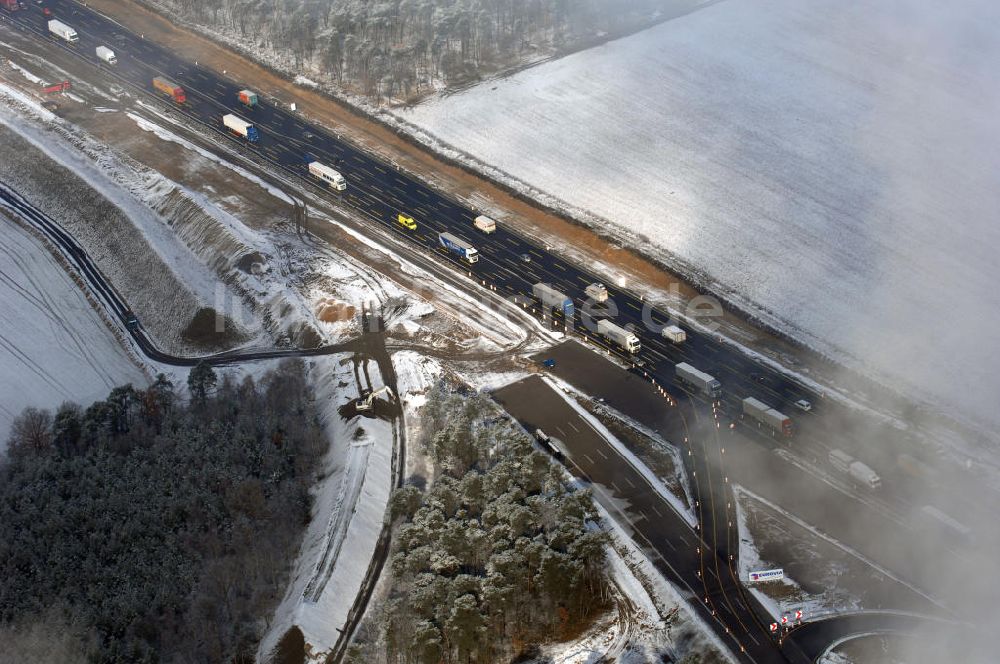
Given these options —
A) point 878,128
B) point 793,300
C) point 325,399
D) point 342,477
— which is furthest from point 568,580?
point 878,128

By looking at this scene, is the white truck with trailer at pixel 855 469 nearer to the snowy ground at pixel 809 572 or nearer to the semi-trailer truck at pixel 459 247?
the snowy ground at pixel 809 572

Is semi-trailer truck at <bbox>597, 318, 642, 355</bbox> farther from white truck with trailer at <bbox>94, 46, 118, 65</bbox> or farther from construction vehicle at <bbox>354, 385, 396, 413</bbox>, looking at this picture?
white truck with trailer at <bbox>94, 46, 118, 65</bbox>

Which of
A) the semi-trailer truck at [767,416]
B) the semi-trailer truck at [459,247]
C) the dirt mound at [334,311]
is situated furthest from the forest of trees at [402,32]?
the semi-trailer truck at [767,416]

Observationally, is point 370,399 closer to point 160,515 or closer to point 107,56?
point 160,515

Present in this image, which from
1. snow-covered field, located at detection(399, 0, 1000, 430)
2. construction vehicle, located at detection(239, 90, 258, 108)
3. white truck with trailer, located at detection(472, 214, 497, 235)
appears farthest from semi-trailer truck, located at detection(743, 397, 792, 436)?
construction vehicle, located at detection(239, 90, 258, 108)

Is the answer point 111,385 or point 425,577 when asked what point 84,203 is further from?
point 425,577
